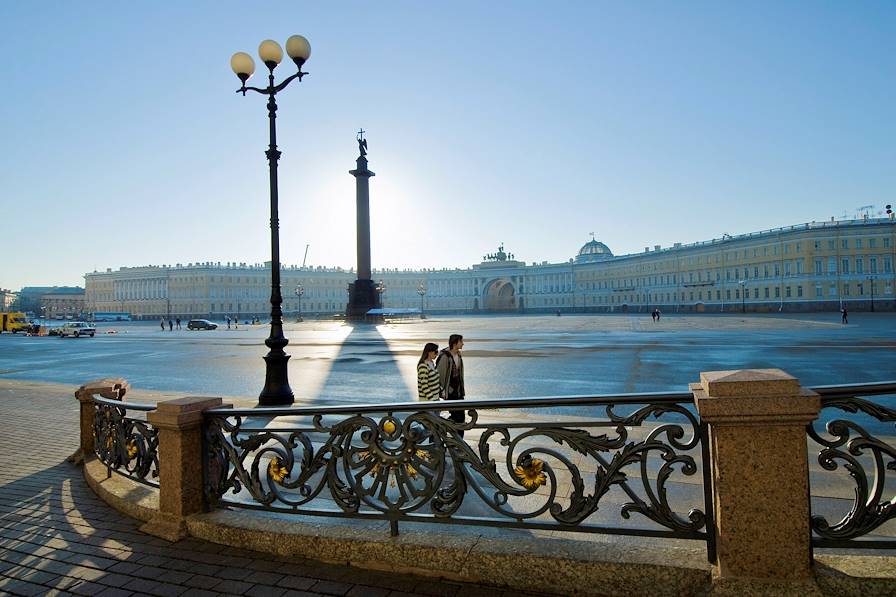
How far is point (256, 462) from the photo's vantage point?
4180mm

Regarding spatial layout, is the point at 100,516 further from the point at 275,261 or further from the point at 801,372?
the point at 801,372

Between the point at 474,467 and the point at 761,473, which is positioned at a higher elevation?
the point at 761,473

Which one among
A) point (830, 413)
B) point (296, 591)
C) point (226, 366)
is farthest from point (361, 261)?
point (296, 591)

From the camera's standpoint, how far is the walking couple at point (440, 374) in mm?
6742

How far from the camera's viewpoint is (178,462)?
445 cm

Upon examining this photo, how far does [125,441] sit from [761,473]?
18.1ft

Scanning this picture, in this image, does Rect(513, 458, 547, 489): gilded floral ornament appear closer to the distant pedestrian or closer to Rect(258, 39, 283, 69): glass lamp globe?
the distant pedestrian

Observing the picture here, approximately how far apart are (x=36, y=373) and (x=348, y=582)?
2000 cm

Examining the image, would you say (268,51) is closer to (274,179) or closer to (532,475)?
(274,179)

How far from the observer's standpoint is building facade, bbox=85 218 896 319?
280 feet

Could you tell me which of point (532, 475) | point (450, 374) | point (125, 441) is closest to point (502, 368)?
point (450, 374)

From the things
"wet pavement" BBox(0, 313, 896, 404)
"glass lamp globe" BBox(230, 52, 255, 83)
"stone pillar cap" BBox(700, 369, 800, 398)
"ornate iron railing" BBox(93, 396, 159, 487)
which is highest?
"glass lamp globe" BBox(230, 52, 255, 83)

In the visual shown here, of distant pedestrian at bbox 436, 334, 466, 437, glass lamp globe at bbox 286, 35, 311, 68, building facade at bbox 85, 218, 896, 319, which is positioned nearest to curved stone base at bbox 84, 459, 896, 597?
distant pedestrian at bbox 436, 334, 466, 437

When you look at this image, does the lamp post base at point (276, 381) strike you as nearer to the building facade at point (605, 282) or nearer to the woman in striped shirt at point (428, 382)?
the woman in striped shirt at point (428, 382)
